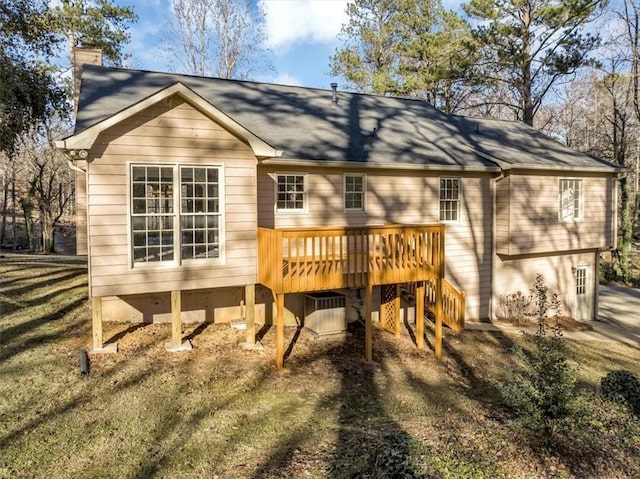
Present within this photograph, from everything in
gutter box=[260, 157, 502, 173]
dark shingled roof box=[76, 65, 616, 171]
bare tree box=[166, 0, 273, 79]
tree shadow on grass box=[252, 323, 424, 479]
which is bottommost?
tree shadow on grass box=[252, 323, 424, 479]

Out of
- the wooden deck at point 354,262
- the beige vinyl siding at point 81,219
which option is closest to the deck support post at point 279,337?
the wooden deck at point 354,262

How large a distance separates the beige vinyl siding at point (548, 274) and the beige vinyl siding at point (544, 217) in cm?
67

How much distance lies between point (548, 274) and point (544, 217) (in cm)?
230

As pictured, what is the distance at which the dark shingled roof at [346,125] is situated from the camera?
36.3ft

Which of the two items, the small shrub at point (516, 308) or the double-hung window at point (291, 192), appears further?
the small shrub at point (516, 308)

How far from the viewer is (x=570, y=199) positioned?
1477cm

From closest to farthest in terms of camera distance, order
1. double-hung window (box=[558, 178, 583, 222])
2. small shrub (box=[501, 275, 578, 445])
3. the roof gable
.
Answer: small shrub (box=[501, 275, 578, 445]) < the roof gable < double-hung window (box=[558, 178, 583, 222])

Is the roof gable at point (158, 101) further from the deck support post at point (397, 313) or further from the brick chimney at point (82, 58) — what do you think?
the brick chimney at point (82, 58)

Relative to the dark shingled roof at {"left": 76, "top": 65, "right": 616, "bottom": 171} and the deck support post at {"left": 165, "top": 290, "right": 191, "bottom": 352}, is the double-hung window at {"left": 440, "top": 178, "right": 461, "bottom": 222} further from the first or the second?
the deck support post at {"left": 165, "top": 290, "right": 191, "bottom": 352}

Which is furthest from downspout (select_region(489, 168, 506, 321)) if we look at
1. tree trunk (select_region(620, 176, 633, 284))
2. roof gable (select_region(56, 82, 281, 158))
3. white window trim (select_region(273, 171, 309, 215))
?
tree trunk (select_region(620, 176, 633, 284))

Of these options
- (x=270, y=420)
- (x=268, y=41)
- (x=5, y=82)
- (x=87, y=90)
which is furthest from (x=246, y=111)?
(x=268, y=41)

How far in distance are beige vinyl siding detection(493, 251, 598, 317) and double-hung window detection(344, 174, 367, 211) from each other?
5337 mm

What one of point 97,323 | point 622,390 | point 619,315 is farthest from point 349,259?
point 619,315

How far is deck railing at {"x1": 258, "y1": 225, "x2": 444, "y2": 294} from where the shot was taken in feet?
28.2
